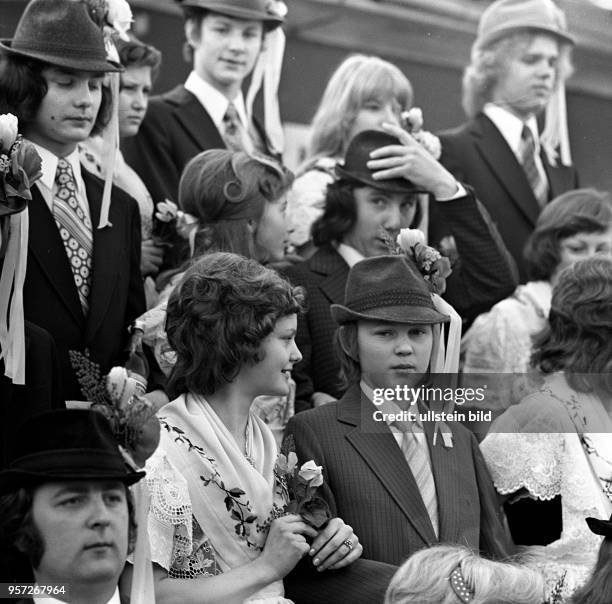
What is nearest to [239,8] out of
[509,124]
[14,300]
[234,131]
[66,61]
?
[234,131]

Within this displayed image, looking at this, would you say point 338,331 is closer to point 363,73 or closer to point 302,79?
point 363,73

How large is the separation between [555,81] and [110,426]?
168 inches

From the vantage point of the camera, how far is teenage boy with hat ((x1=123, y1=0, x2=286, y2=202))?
5.89 metres

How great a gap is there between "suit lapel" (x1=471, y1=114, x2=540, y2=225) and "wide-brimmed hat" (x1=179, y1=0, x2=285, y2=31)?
1164 millimetres

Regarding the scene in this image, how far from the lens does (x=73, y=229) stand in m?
4.71

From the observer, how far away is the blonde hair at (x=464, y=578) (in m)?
3.61

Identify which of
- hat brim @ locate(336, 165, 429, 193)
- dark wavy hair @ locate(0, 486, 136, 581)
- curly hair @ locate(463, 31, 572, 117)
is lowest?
dark wavy hair @ locate(0, 486, 136, 581)

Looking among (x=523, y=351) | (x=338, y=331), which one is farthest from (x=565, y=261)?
(x=338, y=331)

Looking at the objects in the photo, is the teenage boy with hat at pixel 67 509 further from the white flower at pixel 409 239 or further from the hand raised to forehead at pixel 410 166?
the hand raised to forehead at pixel 410 166

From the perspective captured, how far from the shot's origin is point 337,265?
17.7ft

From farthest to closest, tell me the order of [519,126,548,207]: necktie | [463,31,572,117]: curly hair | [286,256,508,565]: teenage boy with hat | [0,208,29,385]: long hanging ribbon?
[463,31,572,117]: curly hair, [519,126,548,207]: necktie, [286,256,508,565]: teenage boy with hat, [0,208,29,385]: long hanging ribbon

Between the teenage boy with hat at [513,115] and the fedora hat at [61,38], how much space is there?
224 cm

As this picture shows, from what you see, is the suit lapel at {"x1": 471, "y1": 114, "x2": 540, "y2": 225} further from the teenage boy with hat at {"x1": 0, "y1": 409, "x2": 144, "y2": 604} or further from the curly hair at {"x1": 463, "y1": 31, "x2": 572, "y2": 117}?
the teenage boy with hat at {"x1": 0, "y1": 409, "x2": 144, "y2": 604}

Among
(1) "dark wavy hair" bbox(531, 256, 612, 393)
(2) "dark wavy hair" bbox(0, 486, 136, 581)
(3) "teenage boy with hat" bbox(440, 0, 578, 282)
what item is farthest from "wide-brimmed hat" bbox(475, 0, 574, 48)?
(2) "dark wavy hair" bbox(0, 486, 136, 581)
